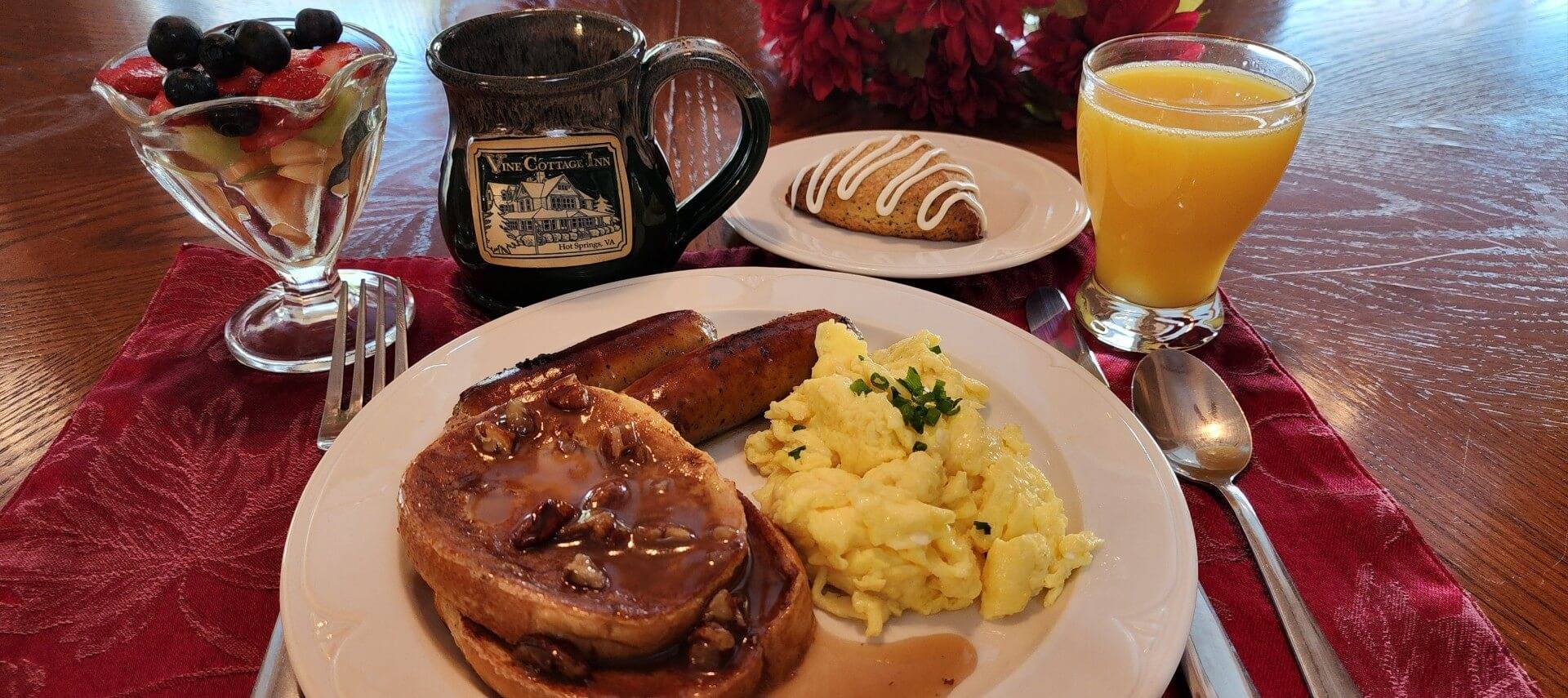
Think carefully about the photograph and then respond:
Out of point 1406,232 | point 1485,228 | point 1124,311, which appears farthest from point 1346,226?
point 1124,311

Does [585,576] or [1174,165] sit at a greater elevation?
[1174,165]

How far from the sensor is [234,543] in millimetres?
1552

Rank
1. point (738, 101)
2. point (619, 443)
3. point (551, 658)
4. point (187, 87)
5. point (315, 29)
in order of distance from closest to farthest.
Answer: point (551, 658)
point (619, 443)
point (187, 87)
point (315, 29)
point (738, 101)

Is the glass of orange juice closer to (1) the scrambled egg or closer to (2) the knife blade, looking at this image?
(1) the scrambled egg

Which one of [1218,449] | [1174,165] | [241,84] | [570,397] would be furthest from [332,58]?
[1218,449]

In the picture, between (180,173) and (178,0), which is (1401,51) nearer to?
(180,173)

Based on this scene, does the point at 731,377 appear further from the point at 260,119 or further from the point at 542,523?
the point at 260,119

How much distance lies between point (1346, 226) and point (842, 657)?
200 centimetres

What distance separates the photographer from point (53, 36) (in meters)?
3.65

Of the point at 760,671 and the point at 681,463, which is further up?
the point at 681,463

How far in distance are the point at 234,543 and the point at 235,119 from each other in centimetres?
81

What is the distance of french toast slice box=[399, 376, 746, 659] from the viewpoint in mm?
1240

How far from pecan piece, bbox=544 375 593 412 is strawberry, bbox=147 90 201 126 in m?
0.91

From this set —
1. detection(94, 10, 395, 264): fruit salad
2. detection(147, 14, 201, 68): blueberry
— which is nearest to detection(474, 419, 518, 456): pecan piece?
detection(94, 10, 395, 264): fruit salad
